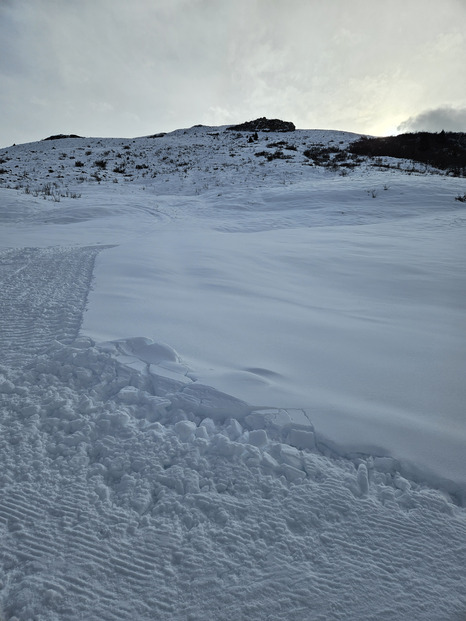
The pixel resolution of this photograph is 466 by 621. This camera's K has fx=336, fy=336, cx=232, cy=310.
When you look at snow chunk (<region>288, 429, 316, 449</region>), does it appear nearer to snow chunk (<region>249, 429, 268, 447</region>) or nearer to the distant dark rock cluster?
snow chunk (<region>249, 429, 268, 447</region>)

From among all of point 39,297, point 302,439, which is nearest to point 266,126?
point 39,297

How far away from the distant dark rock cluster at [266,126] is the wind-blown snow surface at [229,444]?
33639mm

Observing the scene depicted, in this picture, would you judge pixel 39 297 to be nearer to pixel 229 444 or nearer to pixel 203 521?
pixel 229 444

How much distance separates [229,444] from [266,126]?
38933 mm

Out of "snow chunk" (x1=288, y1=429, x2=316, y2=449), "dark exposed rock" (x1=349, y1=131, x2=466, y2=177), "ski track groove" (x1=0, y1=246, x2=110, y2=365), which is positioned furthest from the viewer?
"dark exposed rock" (x1=349, y1=131, x2=466, y2=177)

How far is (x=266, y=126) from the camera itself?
115 feet

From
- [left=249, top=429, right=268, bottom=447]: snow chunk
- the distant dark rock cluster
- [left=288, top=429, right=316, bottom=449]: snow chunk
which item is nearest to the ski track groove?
[left=249, top=429, right=268, bottom=447]: snow chunk

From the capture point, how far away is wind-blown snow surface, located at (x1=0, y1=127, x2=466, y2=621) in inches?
48.8

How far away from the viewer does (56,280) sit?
4.19 meters

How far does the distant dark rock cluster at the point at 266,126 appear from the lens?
3362cm

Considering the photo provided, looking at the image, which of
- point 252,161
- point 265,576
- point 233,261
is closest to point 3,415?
point 265,576

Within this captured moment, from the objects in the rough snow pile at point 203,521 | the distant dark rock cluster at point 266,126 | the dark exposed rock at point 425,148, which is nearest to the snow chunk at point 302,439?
the rough snow pile at point 203,521

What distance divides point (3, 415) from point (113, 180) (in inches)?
660

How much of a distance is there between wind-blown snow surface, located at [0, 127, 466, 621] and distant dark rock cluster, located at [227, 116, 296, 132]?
110 feet
